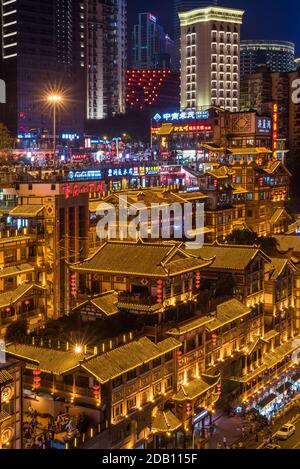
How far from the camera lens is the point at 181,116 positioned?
56.5 meters

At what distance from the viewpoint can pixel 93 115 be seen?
90312mm

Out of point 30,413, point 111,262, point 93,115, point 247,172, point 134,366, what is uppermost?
point 93,115

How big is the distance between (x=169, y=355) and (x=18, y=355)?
4.71m

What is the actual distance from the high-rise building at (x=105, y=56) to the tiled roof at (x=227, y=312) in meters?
65.2

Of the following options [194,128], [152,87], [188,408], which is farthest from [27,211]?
[152,87]

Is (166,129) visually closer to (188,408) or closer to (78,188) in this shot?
(78,188)

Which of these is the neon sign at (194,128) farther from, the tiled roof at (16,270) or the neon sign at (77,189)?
the tiled roof at (16,270)

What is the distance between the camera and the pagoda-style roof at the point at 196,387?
70.6 ft

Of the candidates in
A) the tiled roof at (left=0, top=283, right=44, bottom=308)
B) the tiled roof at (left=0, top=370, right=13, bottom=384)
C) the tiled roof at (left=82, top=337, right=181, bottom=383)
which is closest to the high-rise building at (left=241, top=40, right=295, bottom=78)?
the tiled roof at (left=0, top=283, right=44, bottom=308)

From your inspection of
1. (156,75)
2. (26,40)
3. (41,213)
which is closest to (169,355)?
(41,213)

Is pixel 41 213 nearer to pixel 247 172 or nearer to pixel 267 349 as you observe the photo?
pixel 267 349

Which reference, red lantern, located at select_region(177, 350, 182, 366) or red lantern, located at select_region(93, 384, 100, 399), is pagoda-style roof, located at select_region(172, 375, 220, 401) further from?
red lantern, located at select_region(93, 384, 100, 399)

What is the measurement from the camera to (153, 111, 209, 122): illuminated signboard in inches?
2144

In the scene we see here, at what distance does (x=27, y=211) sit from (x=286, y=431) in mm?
13419
